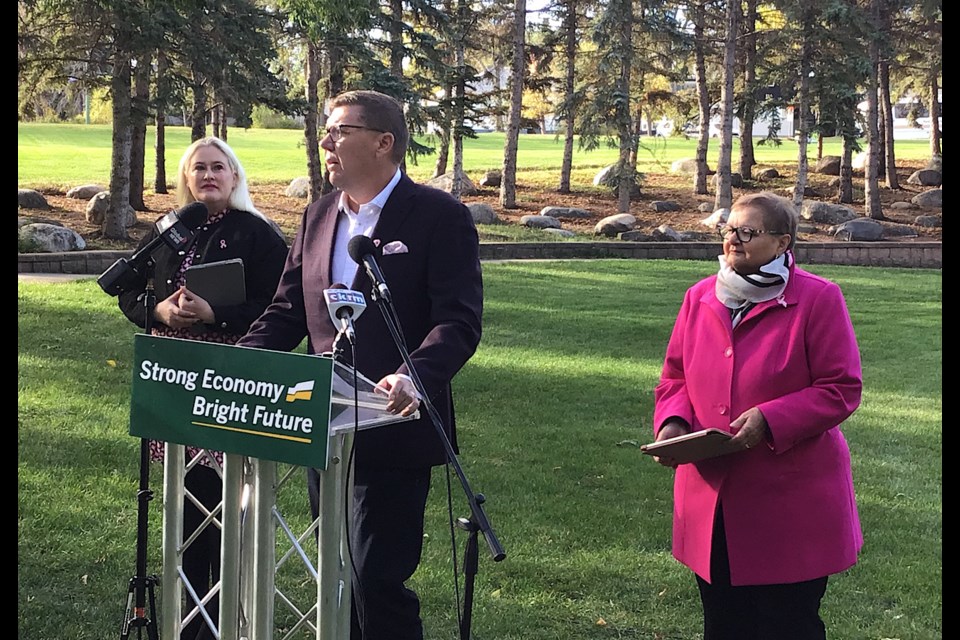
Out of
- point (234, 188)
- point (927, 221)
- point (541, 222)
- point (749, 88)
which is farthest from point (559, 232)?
point (234, 188)

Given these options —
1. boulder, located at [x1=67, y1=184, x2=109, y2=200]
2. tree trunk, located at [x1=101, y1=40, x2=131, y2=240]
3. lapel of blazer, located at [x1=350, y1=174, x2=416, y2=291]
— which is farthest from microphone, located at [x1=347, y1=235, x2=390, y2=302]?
boulder, located at [x1=67, y1=184, x2=109, y2=200]

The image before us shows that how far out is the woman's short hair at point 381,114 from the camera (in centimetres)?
372

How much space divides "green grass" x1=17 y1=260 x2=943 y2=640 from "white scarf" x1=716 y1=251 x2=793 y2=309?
213cm

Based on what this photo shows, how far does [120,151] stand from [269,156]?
2779 cm

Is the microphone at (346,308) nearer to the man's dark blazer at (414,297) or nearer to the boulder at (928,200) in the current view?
the man's dark blazer at (414,297)

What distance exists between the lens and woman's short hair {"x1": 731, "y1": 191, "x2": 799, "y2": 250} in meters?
3.73

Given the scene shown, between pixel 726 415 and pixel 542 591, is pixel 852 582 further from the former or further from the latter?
pixel 726 415

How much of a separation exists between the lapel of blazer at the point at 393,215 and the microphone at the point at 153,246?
73 cm

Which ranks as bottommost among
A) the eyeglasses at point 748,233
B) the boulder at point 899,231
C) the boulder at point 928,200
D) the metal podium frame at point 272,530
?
the metal podium frame at point 272,530

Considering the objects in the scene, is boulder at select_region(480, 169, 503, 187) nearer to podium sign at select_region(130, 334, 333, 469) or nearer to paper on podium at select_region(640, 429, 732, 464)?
paper on podium at select_region(640, 429, 732, 464)

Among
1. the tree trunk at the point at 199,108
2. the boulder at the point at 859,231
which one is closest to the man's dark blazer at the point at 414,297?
the tree trunk at the point at 199,108

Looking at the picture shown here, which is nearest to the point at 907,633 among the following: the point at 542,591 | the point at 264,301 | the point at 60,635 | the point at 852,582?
the point at 852,582

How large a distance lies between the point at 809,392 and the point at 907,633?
2.35m

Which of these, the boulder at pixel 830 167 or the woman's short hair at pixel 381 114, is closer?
the woman's short hair at pixel 381 114
